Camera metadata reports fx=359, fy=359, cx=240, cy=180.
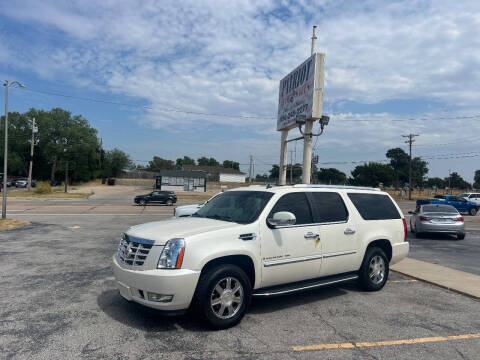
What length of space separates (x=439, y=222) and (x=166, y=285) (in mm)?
12872

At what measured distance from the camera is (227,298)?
4.36 meters

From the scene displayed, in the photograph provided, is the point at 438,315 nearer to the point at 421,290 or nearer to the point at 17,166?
the point at 421,290

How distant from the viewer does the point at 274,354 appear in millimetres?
3729

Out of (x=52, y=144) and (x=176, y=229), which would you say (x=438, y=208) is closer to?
(x=176, y=229)

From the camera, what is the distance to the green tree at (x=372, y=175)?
8003 centimetres

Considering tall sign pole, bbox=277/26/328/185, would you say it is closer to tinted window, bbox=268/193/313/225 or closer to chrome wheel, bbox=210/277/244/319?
tinted window, bbox=268/193/313/225

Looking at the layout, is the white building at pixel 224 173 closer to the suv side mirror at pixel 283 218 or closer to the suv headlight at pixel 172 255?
the suv side mirror at pixel 283 218

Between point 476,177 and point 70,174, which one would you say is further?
point 476,177

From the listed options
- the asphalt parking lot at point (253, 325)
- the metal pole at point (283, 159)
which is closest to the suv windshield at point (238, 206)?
the asphalt parking lot at point (253, 325)

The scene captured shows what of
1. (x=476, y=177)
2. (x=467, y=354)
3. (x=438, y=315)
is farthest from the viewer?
(x=476, y=177)

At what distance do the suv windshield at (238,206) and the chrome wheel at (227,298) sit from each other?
2.70ft

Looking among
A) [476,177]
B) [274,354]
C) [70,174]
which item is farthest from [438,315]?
[476,177]

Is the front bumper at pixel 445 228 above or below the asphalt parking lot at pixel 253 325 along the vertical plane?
above

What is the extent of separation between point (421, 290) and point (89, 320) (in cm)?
548
